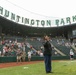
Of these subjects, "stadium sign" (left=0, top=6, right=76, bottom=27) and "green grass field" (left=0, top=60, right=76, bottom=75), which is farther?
"stadium sign" (left=0, top=6, right=76, bottom=27)

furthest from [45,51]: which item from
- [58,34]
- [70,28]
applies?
[58,34]

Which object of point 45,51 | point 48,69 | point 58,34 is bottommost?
point 48,69

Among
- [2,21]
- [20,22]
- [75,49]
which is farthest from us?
[20,22]

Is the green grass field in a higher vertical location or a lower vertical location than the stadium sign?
lower

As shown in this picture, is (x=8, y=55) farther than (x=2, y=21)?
No

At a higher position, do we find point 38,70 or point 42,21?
point 42,21

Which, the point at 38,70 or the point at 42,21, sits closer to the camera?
the point at 38,70

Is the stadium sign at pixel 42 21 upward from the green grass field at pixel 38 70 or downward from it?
upward

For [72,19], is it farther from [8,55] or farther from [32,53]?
[8,55]

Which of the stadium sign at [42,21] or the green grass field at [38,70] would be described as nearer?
the green grass field at [38,70]

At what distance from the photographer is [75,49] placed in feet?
133

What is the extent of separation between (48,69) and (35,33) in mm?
48490

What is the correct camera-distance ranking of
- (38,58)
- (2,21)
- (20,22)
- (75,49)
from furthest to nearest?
(20,22), (2,21), (75,49), (38,58)

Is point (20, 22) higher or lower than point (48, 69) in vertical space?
higher
